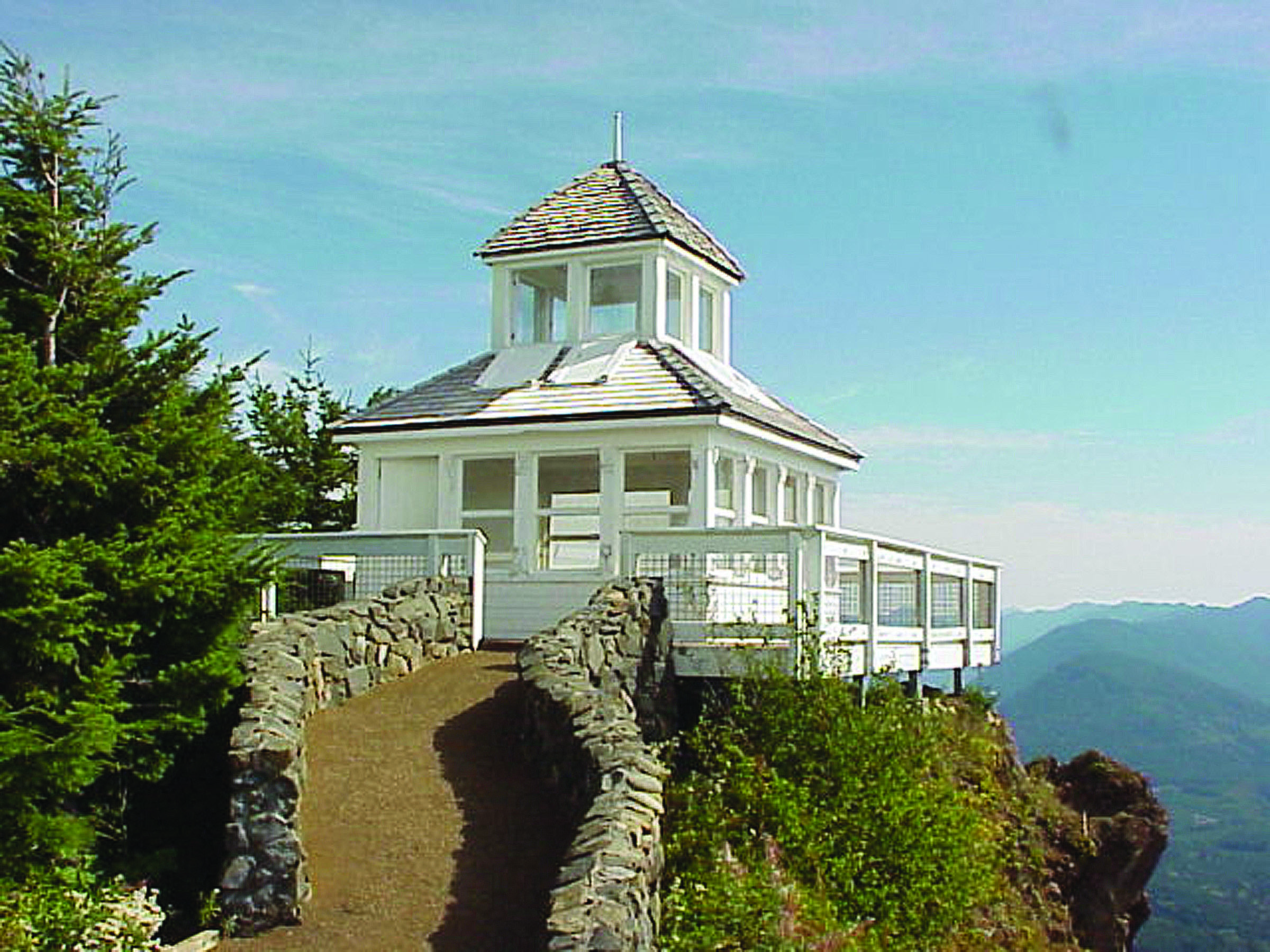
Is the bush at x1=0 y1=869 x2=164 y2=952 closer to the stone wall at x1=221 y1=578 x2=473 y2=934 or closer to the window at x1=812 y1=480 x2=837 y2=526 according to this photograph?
the stone wall at x1=221 y1=578 x2=473 y2=934

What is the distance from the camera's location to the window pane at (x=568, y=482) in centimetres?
2205

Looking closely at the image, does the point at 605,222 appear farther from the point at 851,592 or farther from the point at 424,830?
the point at 424,830

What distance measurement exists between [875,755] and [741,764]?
1270 mm

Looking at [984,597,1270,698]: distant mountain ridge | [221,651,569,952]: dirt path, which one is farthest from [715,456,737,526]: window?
[984,597,1270,698]: distant mountain ridge

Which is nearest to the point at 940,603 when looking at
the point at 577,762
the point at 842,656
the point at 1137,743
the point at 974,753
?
the point at 974,753

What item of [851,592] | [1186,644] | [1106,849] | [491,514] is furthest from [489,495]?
[1186,644]

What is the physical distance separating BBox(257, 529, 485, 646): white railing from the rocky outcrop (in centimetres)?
785

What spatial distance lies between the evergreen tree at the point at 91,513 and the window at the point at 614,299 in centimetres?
852

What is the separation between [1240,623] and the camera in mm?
172375

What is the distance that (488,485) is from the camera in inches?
864

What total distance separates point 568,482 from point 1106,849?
336 inches

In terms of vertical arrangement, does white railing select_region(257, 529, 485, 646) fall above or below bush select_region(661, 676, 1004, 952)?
above

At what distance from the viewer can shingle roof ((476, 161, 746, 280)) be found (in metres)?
22.2

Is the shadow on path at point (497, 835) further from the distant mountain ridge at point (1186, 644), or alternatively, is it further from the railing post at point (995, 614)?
the distant mountain ridge at point (1186, 644)
